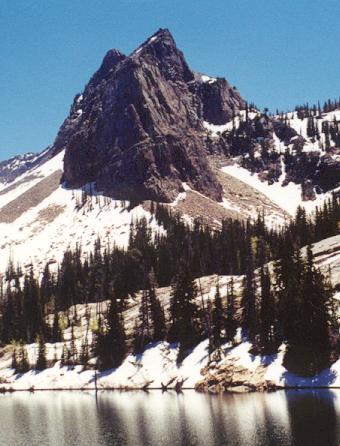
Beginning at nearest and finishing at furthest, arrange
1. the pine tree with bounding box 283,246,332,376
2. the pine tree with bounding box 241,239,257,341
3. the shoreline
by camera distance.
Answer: the shoreline < the pine tree with bounding box 283,246,332,376 < the pine tree with bounding box 241,239,257,341

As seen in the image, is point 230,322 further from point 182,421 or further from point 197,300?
point 182,421

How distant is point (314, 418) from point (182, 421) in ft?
50.7

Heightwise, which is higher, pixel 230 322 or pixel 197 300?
pixel 197 300

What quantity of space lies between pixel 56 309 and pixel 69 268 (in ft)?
73.0

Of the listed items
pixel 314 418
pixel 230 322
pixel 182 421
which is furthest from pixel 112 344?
pixel 314 418

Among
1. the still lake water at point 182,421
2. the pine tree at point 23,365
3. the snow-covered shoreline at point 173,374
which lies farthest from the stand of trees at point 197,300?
the still lake water at point 182,421

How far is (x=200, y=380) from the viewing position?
9700 cm

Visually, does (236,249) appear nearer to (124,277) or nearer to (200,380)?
(124,277)

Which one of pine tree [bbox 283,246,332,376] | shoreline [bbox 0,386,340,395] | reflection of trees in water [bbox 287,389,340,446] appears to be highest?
pine tree [bbox 283,246,332,376]

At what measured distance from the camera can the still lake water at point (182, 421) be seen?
187 ft

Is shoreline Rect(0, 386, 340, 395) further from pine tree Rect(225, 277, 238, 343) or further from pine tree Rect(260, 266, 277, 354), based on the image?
pine tree Rect(225, 277, 238, 343)

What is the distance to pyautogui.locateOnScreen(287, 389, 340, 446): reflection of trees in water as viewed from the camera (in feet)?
173

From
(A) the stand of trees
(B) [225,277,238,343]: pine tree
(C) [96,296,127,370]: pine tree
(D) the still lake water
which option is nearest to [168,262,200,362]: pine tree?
(A) the stand of trees

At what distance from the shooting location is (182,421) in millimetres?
67500
